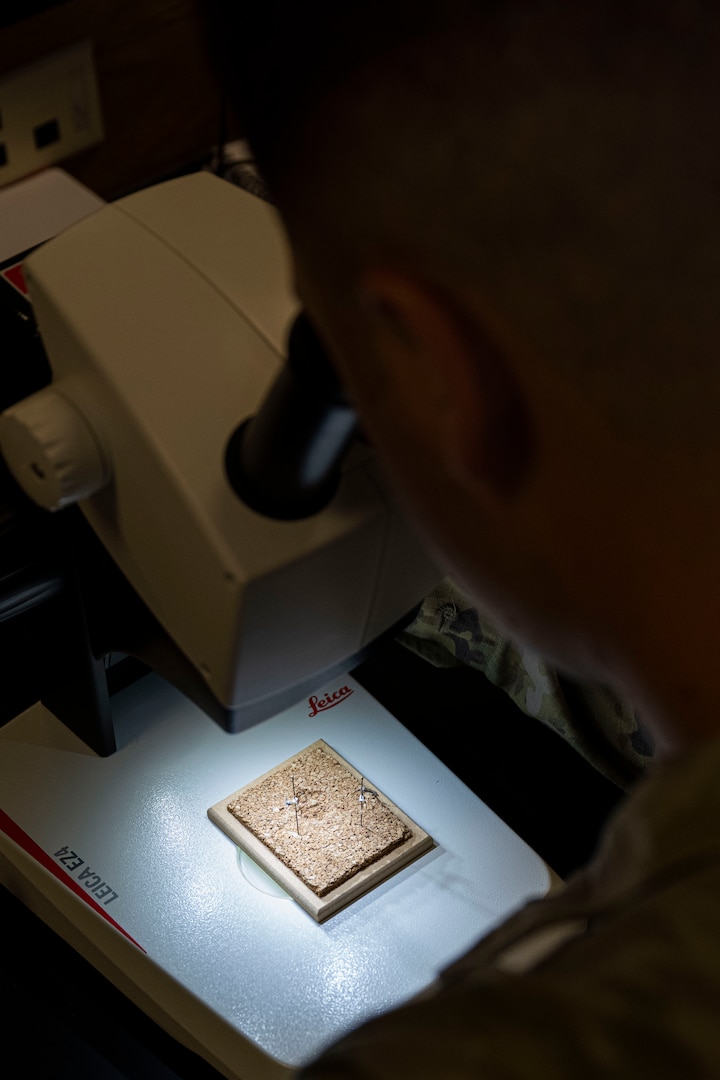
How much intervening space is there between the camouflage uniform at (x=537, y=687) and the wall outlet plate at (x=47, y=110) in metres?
0.64

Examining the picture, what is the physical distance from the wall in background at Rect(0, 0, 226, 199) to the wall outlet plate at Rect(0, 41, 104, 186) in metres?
0.02

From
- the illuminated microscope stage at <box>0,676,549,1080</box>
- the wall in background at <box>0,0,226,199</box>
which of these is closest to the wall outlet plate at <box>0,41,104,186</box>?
the wall in background at <box>0,0,226,199</box>

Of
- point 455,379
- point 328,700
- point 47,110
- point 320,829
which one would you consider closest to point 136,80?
point 47,110

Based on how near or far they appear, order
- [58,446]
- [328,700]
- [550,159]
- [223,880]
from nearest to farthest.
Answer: [550,159] < [58,446] < [223,880] < [328,700]

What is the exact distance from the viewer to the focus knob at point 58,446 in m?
0.60

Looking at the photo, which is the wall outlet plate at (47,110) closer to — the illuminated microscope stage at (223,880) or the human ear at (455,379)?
the illuminated microscope stage at (223,880)

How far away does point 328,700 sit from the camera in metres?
1.16

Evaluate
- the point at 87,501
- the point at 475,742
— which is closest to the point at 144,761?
the point at 475,742

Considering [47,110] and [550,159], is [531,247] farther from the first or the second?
[47,110]

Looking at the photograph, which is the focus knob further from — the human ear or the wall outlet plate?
the wall outlet plate

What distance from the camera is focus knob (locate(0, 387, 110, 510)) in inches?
23.6

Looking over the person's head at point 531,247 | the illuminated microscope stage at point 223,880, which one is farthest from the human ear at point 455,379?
the illuminated microscope stage at point 223,880

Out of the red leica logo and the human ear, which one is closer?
the human ear

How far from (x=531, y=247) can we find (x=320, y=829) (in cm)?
77
